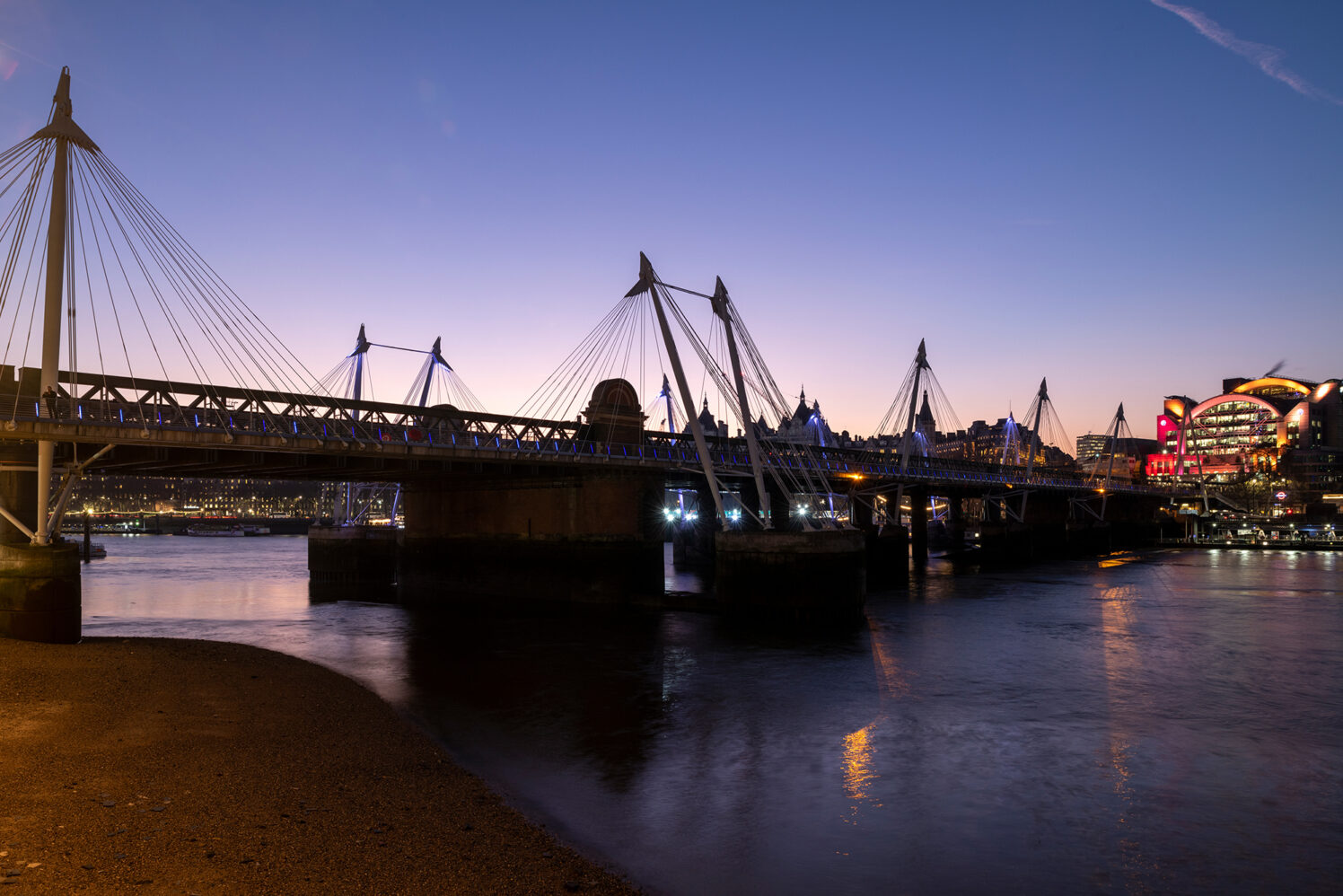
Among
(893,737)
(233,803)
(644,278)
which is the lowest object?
(893,737)

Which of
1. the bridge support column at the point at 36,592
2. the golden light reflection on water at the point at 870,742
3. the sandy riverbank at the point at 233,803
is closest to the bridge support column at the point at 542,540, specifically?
the golden light reflection on water at the point at 870,742

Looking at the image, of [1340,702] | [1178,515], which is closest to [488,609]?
[1340,702]

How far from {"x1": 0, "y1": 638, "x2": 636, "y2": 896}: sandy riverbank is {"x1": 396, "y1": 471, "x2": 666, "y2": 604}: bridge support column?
25.0 m

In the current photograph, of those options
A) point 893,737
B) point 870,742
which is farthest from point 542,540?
point 870,742

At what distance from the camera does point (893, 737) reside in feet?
64.0

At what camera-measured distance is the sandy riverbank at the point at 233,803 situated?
951cm

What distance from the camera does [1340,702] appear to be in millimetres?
23562

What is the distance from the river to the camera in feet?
41.7

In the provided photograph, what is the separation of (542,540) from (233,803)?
34758mm

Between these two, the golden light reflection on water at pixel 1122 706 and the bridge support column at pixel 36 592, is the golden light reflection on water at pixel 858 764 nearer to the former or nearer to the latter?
the golden light reflection on water at pixel 1122 706

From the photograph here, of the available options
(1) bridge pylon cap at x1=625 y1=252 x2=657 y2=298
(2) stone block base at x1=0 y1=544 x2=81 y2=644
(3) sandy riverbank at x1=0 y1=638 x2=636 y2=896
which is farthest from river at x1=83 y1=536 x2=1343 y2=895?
(1) bridge pylon cap at x1=625 y1=252 x2=657 y2=298

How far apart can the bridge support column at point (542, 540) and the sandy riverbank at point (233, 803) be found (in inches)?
983

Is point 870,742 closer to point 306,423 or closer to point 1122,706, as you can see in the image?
point 1122,706

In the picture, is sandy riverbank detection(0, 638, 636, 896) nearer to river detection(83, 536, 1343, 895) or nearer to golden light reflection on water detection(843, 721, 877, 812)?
river detection(83, 536, 1343, 895)
